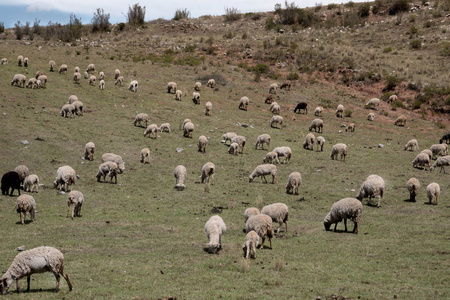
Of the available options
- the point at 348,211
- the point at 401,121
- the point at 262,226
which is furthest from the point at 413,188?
the point at 401,121

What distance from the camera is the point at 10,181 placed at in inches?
766

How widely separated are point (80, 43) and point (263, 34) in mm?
29514

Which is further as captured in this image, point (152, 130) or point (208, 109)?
point (208, 109)

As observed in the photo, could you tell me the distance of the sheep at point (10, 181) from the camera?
19.4 meters

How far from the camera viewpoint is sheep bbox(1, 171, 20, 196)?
19391 millimetres

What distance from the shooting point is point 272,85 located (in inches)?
1946

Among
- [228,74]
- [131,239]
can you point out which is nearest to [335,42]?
[228,74]

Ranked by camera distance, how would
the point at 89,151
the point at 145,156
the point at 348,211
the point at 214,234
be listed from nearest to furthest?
the point at 214,234 < the point at 348,211 < the point at 89,151 < the point at 145,156

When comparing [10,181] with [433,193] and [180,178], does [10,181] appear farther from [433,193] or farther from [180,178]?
[433,193]

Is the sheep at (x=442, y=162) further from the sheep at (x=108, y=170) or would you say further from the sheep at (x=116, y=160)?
the sheep at (x=108, y=170)

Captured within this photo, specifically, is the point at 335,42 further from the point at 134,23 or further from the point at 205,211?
the point at 205,211

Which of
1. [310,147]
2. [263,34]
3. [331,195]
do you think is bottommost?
[331,195]

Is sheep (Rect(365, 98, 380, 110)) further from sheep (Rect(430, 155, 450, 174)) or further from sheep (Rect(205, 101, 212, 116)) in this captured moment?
sheep (Rect(430, 155, 450, 174))

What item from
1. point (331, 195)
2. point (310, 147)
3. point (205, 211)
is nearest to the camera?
point (205, 211)
